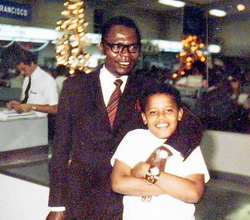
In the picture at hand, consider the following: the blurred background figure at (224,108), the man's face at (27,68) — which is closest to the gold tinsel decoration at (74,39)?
the man's face at (27,68)

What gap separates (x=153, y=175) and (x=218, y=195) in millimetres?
3073

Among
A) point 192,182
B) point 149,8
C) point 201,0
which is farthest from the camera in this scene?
point 149,8

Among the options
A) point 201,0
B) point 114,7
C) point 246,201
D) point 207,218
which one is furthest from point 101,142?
point 114,7

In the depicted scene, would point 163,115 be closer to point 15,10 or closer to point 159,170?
point 159,170

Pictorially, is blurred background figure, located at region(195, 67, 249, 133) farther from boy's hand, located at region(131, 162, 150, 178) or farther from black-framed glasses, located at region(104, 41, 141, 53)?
boy's hand, located at region(131, 162, 150, 178)

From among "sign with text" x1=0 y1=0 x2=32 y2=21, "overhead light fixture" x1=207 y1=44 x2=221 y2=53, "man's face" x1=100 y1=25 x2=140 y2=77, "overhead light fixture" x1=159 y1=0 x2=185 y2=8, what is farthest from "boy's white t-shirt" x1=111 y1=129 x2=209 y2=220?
"overhead light fixture" x1=159 y1=0 x2=185 y2=8

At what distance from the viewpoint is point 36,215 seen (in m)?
3.14

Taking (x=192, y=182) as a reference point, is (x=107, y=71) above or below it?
above

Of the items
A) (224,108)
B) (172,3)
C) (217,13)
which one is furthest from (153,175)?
(172,3)

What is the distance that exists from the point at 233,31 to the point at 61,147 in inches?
259

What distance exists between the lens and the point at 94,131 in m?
1.79

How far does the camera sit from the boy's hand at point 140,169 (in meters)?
1.38

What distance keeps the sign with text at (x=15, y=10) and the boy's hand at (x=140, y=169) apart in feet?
16.6

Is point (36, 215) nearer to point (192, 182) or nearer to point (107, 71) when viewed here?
point (107, 71)
